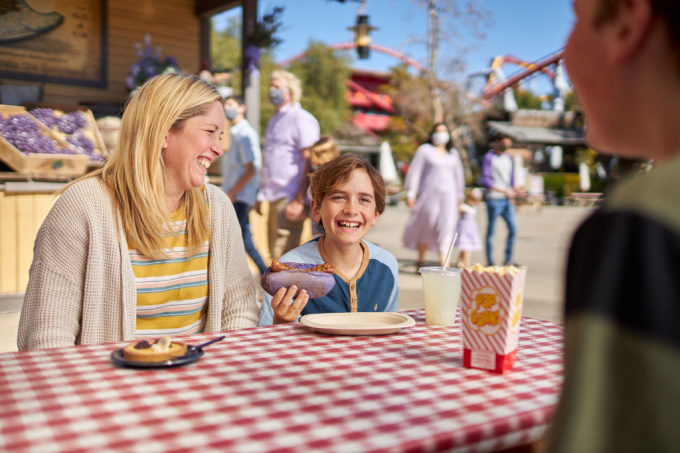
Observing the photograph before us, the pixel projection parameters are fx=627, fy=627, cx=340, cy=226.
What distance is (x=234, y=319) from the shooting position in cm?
239

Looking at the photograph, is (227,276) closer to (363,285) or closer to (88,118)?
(363,285)

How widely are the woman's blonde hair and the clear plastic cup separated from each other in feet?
2.95

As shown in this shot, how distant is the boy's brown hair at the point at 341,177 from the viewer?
8.57ft

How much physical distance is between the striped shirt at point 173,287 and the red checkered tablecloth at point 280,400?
23.1 inches

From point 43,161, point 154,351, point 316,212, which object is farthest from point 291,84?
point 154,351

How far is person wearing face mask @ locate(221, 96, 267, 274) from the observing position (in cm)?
588

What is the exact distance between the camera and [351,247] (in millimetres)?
2584

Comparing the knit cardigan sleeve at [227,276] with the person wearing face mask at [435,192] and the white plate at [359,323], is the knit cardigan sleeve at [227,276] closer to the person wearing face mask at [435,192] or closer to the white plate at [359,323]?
the white plate at [359,323]

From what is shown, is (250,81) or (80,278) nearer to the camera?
(80,278)

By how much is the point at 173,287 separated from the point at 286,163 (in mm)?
3625

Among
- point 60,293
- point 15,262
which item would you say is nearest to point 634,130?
point 60,293

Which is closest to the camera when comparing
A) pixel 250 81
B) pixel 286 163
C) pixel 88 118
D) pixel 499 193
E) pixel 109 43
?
pixel 286 163

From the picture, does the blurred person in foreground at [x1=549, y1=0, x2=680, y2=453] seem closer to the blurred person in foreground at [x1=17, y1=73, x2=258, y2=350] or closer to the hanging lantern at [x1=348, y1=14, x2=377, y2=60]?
the blurred person in foreground at [x1=17, y1=73, x2=258, y2=350]

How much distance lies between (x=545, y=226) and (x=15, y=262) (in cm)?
1319
